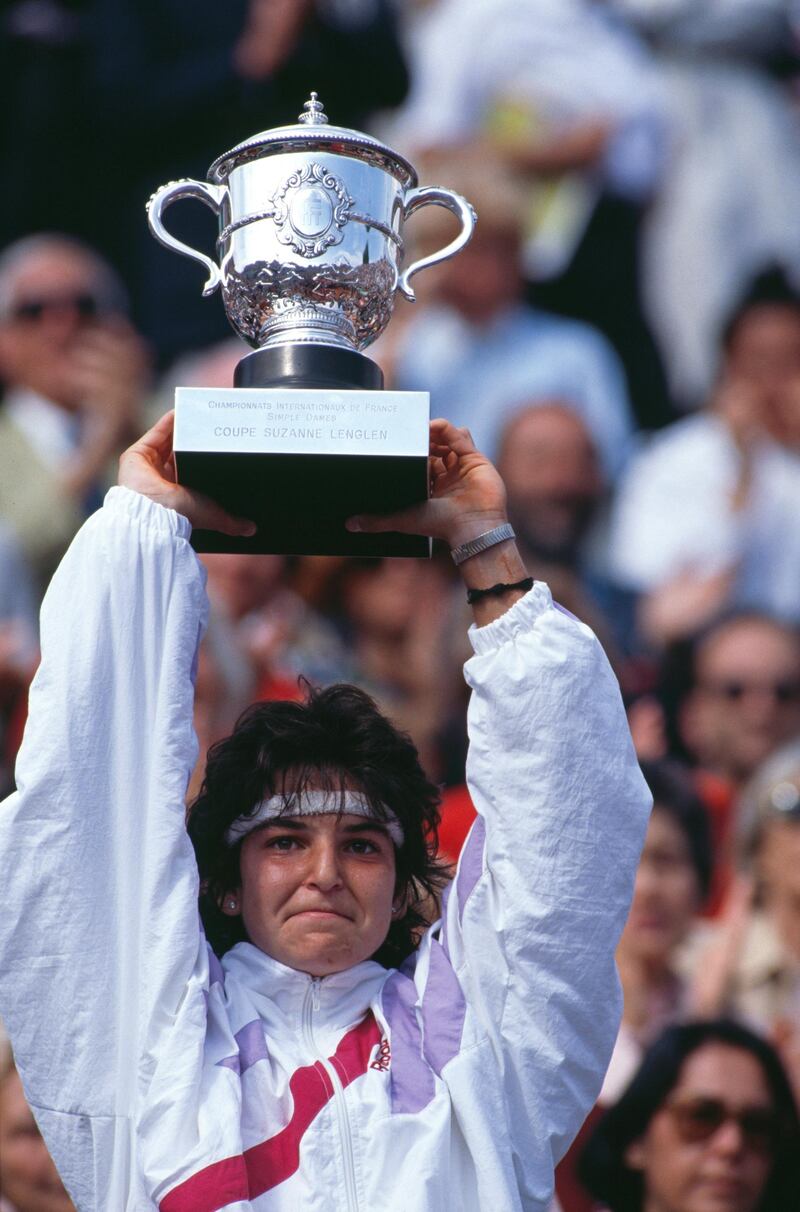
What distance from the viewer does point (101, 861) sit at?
265 cm

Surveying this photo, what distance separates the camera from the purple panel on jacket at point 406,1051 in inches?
102

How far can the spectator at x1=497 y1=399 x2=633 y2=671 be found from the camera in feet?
20.6

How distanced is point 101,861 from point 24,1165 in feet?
4.00

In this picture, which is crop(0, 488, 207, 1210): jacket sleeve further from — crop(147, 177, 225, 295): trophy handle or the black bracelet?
crop(147, 177, 225, 295): trophy handle

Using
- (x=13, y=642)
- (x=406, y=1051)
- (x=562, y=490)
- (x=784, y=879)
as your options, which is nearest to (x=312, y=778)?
(x=406, y=1051)

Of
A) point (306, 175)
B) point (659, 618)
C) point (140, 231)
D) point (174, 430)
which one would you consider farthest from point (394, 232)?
point (140, 231)

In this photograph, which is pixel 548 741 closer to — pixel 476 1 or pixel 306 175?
pixel 306 175

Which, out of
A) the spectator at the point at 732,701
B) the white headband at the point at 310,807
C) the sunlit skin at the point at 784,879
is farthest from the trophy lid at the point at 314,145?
the spectator at the point at 732,701

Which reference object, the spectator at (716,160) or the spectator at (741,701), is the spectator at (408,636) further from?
the spectator at (716,160)

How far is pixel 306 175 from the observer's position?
3.01 metres

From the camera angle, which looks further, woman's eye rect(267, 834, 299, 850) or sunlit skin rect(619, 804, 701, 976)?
sunlit skin rect(619, 804, 701, 976)

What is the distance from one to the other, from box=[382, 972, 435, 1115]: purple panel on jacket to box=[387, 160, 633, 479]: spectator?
4.25 m

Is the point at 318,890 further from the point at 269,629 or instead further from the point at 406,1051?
the point at 269,629

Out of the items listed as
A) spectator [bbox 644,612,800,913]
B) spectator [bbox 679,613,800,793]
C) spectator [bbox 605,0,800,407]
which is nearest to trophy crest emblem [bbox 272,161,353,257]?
spectator [bbox 644,612,800,913]
